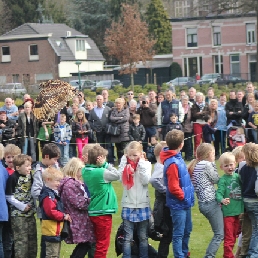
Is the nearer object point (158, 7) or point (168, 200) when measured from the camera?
point (168, 200)

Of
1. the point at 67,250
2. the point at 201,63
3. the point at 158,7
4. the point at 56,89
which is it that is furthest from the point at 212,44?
the point at 67,250

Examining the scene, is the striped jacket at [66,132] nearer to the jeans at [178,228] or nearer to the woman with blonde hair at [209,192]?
the woman with blonde hair at [209,192]

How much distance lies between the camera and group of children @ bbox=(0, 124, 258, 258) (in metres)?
9.42

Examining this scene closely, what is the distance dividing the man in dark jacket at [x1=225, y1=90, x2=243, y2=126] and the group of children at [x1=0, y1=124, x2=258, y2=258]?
1035cm

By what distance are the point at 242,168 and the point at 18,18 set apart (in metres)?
73.9

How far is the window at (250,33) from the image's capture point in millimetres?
73562

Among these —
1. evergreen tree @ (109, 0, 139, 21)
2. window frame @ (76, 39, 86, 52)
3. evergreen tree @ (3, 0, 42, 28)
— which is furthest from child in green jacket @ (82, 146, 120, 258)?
evergreen tree @ (109, 0, 139, 21)

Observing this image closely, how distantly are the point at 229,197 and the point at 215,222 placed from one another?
381 millimetres

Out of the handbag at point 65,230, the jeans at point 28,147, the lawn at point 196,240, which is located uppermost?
the handbag at point 65,230

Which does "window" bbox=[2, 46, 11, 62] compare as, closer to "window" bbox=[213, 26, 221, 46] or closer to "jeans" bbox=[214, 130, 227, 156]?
"window" bbox=[213, 26, 221, 46]

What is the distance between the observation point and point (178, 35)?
77.2m

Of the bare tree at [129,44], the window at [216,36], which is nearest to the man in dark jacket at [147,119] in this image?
the bare tree at [129,44]

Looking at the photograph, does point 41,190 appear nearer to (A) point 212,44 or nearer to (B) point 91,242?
(B) point 91,242

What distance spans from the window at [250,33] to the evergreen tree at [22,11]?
22.3 metres
